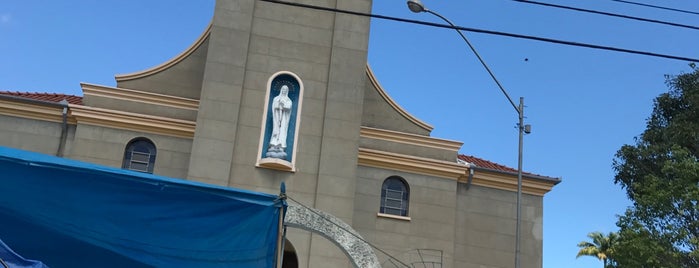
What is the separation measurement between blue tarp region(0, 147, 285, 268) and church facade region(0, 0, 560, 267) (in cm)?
977

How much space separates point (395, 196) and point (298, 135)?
12.5 feet

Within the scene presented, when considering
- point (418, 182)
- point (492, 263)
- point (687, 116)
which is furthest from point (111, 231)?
point (687, 116)

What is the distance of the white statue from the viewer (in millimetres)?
19203

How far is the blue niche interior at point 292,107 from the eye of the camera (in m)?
19.5

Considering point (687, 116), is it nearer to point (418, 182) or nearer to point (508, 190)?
point (508, 190)

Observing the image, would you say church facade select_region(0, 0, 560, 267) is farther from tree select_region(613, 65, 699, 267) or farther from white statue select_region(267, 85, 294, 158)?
tree select_region(613, 65, 699, 267)

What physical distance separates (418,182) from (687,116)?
972 centimetres

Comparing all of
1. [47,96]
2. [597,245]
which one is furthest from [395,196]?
[597,245]

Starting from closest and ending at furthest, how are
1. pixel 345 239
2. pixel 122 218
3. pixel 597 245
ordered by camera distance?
pixel 122 218
pixel 345 239
pixel 597 245

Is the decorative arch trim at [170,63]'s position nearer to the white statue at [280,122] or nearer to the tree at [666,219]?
the white statue at [280,122]

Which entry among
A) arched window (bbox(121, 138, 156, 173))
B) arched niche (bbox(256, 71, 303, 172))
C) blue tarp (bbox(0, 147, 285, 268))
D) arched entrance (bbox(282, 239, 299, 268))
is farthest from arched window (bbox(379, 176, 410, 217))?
blue tarp (bbox(0, 147, 285, 268))

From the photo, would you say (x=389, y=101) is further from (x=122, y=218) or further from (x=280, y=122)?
(x=122, y=218)

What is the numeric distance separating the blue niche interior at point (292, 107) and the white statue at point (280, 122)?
15cm

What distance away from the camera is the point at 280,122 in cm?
1953
